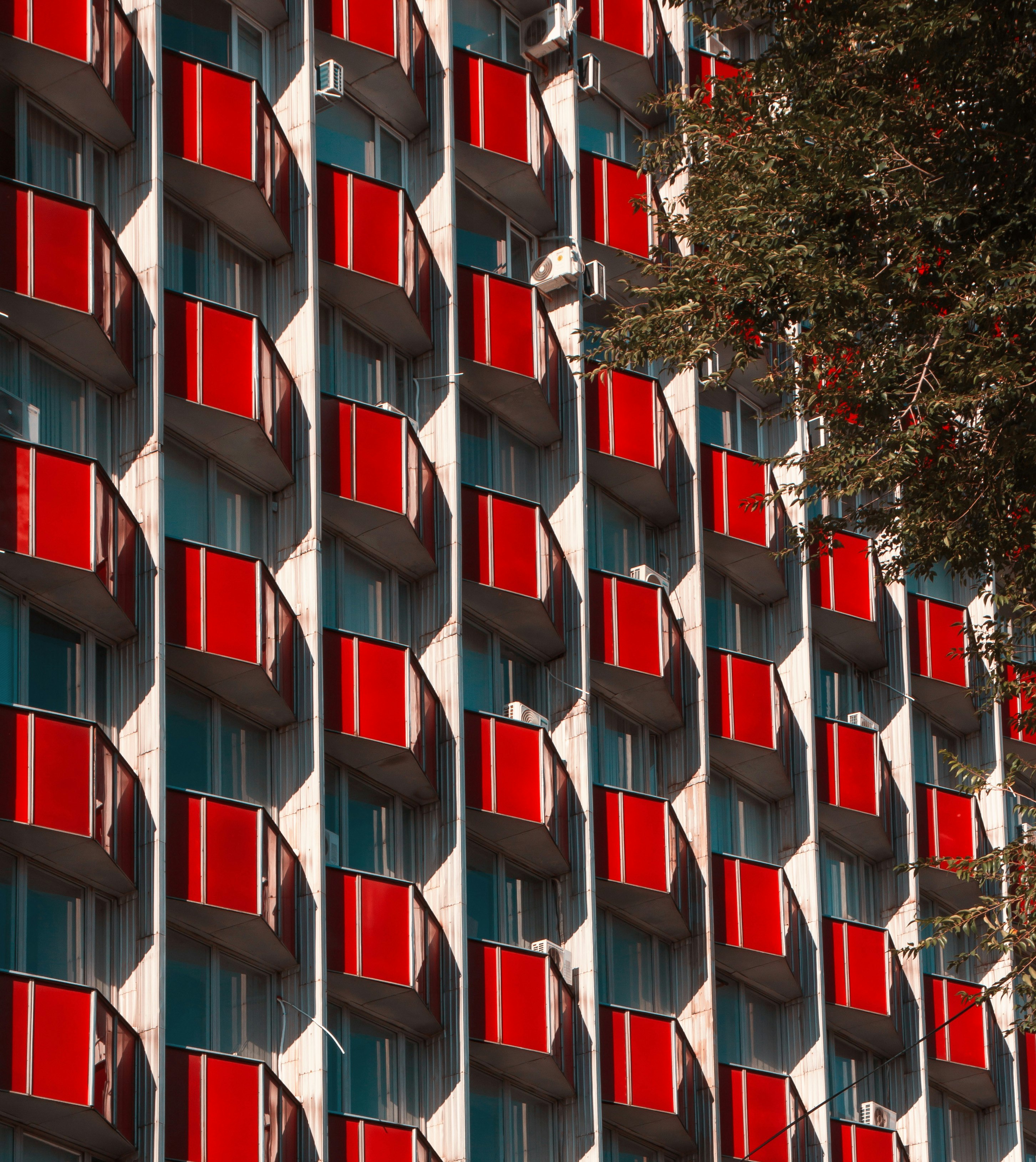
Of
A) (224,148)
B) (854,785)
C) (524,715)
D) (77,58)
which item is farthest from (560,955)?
(77,58)

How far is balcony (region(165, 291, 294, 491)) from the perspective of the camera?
30.3 metres

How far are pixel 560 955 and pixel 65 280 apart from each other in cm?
1114

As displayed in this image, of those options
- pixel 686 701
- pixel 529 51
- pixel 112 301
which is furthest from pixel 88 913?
Answer: pixel 529 51

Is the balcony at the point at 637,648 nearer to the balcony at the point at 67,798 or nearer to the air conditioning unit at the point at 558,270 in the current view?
the air conditioning unit at the point at 558,270

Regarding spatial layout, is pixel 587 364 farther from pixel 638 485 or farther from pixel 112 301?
pixel 112 301

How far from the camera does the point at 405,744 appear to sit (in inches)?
1236

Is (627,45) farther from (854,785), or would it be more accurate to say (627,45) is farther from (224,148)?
(854,785)

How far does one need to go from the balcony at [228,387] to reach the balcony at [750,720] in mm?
8915

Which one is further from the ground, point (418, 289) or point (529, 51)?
point (529, 51)

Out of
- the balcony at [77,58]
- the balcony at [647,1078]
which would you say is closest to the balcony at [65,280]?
the balcony at [77,58]

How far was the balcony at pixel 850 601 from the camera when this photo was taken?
Answer: 133ft

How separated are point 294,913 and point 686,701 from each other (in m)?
9.45

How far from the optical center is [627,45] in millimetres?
39656

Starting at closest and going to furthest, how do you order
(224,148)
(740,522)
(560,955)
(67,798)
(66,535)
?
(67,798)
(66,535)
(224,148)
(560,955)
(740,522)
